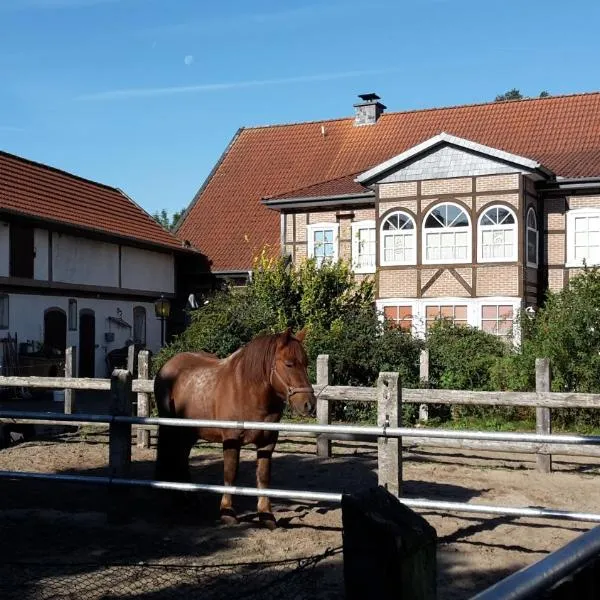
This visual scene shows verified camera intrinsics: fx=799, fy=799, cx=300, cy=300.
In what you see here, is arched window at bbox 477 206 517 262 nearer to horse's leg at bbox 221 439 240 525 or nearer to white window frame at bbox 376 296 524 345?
white window frame at bbox 376 296 524 345

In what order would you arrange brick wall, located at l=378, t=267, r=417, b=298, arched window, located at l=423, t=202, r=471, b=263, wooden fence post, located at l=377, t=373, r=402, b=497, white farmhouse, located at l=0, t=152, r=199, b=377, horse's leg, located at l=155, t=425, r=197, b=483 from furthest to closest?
1. white farmhouse, located at l=0, t=152, r=199, b=377
2. brick wall, located at l=378, t=267, r=417, b=298
3. arched window, located at l=423, t=202, r=471, b=263
4. horse's leg, located at l=155, t=425, r=197, b=483
5. wooden fence post, located at l=377, t=373, r=402, b=497

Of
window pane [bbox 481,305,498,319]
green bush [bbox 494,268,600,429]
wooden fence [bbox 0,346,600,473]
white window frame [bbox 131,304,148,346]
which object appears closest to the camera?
wooden fence [bbox 0,346,600,473]

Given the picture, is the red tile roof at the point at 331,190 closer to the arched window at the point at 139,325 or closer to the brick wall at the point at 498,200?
the brick wall at the point at 498,200

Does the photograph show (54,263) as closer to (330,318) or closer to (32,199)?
(32,199)

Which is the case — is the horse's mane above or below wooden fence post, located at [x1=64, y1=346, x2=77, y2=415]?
above

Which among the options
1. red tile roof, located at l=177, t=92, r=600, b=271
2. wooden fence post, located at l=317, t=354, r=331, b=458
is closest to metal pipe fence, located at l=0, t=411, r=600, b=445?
wooden fence post, located at l=317, t=354, r=331, b=458

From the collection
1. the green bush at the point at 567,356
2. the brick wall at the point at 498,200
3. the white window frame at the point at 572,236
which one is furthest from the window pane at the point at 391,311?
the green bush at the point at 567,356

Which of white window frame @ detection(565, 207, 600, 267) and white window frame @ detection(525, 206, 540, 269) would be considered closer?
white window frame @ detection(525, 206, 540, 269)

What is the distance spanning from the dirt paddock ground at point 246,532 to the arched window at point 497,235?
11.8 metres

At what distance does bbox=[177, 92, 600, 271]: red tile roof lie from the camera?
1053 inches

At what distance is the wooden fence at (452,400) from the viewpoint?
324 inches

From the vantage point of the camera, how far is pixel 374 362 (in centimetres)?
1484

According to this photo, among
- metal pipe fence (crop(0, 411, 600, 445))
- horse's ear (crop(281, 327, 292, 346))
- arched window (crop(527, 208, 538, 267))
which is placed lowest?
metal pipe fence (crop(0, 411, 600, 445))

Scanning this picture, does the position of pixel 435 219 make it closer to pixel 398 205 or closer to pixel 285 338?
pixel 398 205
